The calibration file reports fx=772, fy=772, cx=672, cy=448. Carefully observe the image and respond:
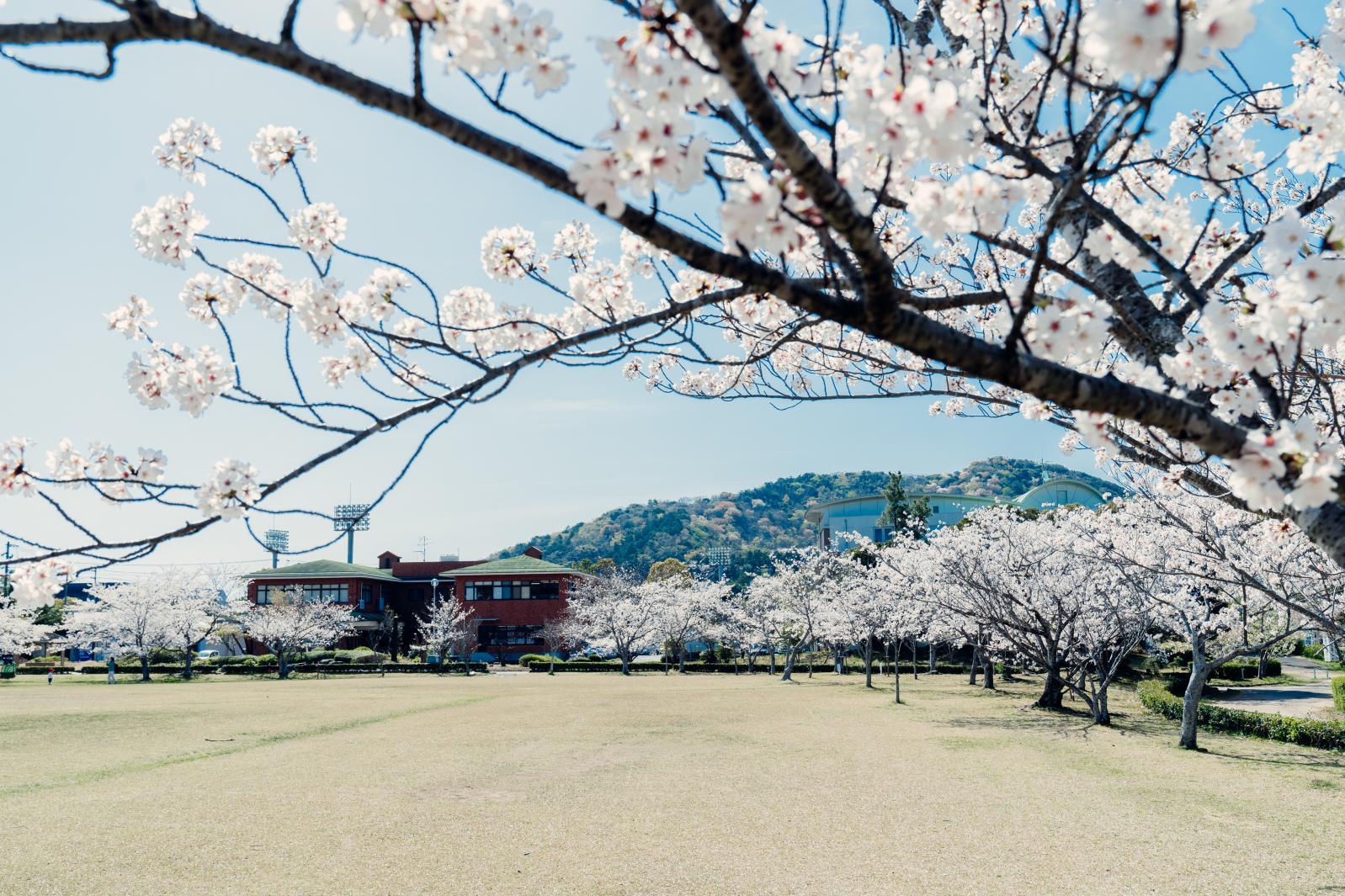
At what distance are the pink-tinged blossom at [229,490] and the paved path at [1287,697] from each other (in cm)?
2000

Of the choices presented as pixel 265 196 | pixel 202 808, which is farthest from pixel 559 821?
pixel 265 196

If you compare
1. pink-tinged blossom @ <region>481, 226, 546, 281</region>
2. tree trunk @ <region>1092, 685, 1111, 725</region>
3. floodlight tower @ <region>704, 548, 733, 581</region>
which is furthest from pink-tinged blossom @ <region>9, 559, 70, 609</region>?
floodlight tower @ <region>704, 548, 733, 581</region>

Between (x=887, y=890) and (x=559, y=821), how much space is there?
3461 millimetres

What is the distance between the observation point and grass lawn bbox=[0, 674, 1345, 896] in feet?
21.0

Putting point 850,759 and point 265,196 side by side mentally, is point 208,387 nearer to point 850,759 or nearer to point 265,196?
point 265,196

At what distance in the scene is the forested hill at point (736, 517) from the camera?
104562 mm

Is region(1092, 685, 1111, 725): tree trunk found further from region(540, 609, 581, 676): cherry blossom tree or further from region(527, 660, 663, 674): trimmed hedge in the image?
region(540, 609, 581, 676): cherry blossom tree

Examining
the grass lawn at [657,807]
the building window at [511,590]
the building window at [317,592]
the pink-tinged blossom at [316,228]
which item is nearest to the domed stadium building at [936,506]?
the building window at [511,590]

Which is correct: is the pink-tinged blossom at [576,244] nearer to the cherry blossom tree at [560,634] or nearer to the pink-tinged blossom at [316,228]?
the pink-tinged blossom at [316,228]

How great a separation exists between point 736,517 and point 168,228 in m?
132

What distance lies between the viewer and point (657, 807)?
8.62 m

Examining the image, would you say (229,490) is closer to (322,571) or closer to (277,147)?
(277,147)

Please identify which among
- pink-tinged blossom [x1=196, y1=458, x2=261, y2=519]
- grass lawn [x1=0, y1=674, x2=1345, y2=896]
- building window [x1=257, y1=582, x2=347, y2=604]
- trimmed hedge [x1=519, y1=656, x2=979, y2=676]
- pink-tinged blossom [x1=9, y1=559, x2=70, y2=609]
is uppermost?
pink-tinged blossom [x1=196, y1=458, x2=261, y2=519]

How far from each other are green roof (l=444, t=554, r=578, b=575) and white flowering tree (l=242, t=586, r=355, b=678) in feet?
26.5
